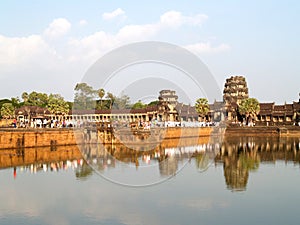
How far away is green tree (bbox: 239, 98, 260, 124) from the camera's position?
301ft

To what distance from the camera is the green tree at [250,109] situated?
91750mm

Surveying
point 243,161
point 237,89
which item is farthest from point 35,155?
point 237,89

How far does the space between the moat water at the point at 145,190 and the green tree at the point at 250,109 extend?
5183 centimetres

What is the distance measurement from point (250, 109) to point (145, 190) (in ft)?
232

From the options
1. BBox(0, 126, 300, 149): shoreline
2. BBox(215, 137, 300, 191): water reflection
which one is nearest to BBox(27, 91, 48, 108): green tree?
BBox(0, 126, 300, 149): shoreline

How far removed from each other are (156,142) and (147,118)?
29.6 m

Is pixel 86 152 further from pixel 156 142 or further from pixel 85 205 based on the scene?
pixel 85 205

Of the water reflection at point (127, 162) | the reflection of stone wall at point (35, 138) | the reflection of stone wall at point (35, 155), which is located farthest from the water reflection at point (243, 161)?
the reflection of stone wall at point (35, 138)

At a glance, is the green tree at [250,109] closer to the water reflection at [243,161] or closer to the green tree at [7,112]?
the water reflection at [243,161]

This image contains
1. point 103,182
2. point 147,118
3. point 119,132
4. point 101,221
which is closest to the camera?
point 101,221

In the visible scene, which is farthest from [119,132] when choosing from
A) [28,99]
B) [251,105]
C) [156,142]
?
[28,99]

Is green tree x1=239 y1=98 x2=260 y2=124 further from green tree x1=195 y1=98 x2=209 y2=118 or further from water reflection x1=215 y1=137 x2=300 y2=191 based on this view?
water reflection x1=215 y1=137 x2=300 y2=191

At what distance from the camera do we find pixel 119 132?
5241 cm

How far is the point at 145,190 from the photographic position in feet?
82.7
